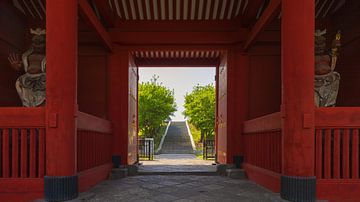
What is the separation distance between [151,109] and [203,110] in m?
5.73

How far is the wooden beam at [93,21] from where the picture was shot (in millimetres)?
6314

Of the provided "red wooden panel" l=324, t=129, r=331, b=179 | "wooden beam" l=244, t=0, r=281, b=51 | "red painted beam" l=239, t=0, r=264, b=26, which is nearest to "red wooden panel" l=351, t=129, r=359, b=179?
"red wooden panel" l=324, t=129, r=331, b=179

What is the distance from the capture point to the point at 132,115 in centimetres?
1014

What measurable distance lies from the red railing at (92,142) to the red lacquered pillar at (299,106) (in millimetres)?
3569

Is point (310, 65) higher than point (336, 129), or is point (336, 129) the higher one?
point (310, 65)

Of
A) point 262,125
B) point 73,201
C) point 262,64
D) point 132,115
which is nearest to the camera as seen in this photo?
point 73,201

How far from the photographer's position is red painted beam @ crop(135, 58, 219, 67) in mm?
11703

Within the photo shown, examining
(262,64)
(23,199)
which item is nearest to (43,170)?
(23,199)

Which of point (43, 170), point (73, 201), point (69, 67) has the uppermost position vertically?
point (69, 67)

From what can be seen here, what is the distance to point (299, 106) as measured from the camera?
5.21m

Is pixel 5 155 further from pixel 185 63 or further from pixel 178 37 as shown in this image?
pixel 185 63

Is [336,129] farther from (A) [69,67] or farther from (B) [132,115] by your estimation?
(B) [132,115]

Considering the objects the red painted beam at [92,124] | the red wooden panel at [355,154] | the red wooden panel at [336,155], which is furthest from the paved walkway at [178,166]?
the red wooden panel at [355,154]

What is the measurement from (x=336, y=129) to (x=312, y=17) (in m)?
1.78
